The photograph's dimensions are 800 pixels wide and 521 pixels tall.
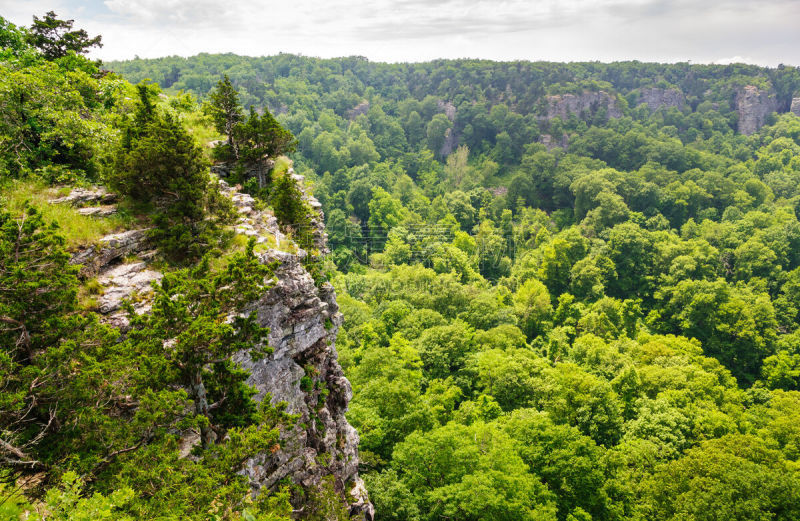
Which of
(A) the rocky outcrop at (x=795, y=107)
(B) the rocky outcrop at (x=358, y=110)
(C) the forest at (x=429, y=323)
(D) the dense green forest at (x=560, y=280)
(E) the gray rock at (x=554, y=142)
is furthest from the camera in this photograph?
(B) the rocky outcrop at (x=358, y=110)

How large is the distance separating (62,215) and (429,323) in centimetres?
3515

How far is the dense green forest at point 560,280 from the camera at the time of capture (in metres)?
24.9

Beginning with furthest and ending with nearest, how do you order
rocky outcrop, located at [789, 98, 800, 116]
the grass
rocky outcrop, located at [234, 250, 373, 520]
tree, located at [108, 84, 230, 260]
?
rocky outcrop, located at [789, 98, 800, 116], tree, located at [108, 84, 230, 260], rocky outcrop, located at [234, 250, 373, 520], the grass

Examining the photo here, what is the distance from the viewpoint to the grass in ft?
42.7

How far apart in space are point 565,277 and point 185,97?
56704 mm

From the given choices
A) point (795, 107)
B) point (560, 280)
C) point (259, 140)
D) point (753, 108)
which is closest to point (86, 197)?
point (259, 140)

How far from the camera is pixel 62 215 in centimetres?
1357

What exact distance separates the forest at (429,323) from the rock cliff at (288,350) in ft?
2.75

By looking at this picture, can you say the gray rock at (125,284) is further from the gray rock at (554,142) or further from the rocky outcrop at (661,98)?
the rocky outcrop at (661,98)

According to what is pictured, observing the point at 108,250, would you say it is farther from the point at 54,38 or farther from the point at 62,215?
the point at 54,38

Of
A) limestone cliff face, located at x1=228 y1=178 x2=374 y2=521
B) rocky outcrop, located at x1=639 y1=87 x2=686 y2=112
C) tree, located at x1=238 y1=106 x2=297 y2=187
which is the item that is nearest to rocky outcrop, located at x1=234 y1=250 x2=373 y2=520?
limestone cliff face, located at x1=228 y1=178 x2=374 y2=521

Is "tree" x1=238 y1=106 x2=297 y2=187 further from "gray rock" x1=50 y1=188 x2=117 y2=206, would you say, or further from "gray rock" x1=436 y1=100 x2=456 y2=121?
"gray rock" x1=436 y1=100 x2=456 y2=121

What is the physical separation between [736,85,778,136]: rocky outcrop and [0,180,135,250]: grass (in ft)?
511

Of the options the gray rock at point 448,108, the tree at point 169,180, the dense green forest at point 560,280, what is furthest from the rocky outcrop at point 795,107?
the tree at point 169,180
